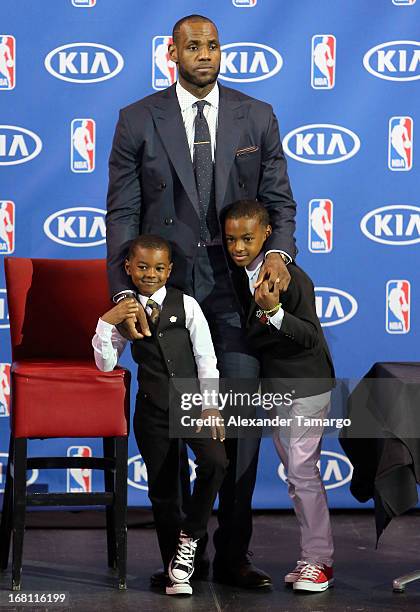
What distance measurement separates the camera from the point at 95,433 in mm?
3740

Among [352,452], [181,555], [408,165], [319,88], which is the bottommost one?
[181,555]

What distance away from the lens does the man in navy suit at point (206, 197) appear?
3719mm

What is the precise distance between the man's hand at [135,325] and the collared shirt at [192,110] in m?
0.57

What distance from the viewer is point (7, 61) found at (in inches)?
188

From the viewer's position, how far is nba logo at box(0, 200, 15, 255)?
4812 mm

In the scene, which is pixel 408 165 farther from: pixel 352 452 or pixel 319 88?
pixel 352 452

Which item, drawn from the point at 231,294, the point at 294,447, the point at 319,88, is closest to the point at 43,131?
the point at 319,88

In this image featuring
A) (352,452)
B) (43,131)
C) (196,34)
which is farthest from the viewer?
(43,131)

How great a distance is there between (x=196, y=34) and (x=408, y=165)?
1576 mm

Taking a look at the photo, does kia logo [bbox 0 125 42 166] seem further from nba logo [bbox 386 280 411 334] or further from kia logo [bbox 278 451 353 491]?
kia logo [bbox 278 451 353 491]

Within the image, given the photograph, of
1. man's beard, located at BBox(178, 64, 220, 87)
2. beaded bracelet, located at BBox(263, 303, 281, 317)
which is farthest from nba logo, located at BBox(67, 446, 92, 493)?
man's beard, located at BBox(178, 64, 220, 87)

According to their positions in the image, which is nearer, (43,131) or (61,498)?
(61,498)

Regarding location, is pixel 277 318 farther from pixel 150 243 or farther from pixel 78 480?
pixel 78 480

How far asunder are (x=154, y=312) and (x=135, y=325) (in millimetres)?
74
